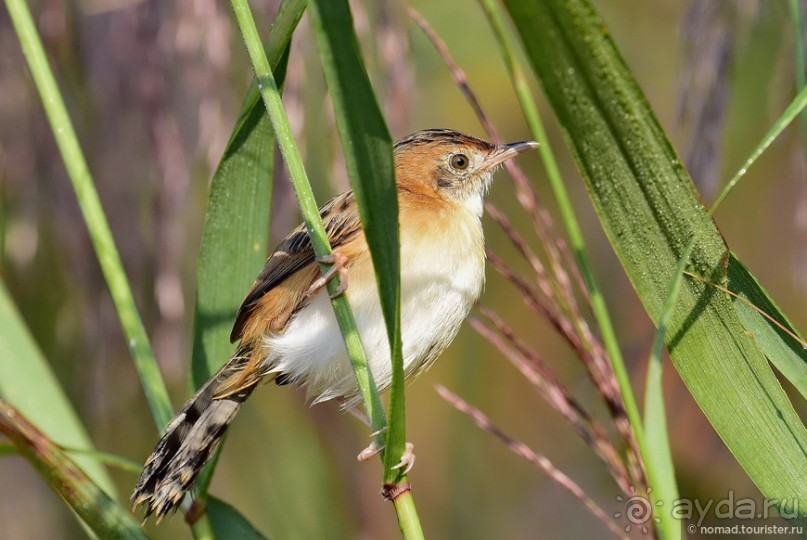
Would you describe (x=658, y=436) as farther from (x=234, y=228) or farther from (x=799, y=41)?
(x=234, y=228)

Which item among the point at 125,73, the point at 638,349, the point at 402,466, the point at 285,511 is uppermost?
the point at 125,73

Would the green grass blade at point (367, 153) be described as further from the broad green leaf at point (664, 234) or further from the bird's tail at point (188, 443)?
the bird's tail at point (188, 443)

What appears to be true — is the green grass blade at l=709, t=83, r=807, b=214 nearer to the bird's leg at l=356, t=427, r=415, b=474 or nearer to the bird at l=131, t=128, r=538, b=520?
the bird's leg at l=356, t=427, r=415, b=474

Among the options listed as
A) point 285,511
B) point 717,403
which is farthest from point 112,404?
point 717,403

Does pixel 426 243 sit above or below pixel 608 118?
below

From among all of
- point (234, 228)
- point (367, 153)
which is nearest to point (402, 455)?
point (367, 153)

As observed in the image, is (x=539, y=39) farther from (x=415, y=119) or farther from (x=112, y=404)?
(x=415, y=119)
